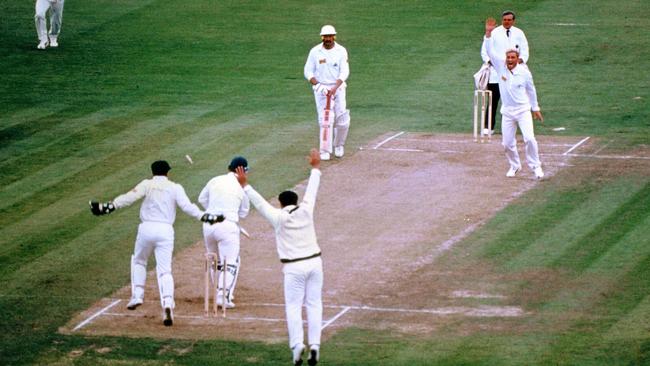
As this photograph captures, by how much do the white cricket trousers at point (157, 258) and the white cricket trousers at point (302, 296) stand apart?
7.79ft

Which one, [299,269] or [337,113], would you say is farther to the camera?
[337,113]

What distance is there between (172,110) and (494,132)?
726 centimetres

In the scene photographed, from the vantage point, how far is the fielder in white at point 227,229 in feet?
69.6

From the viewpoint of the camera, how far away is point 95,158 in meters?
30.2

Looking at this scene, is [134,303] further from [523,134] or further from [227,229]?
[523,134]

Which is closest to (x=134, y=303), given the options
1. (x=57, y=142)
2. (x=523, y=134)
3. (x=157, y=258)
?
(x=157, y=258)

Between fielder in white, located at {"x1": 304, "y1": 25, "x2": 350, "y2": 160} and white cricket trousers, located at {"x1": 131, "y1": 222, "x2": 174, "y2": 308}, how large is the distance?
28.4 ft

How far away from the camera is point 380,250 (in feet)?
78.5

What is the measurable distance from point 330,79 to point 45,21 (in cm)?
1305

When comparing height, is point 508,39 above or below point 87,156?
above

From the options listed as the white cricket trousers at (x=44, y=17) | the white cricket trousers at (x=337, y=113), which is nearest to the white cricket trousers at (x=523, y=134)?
the white cricket trousers at (x=337, y=113)

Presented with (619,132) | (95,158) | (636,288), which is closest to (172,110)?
(95,158)

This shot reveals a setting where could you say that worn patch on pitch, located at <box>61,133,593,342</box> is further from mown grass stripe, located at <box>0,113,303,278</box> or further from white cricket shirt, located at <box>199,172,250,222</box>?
mown grass stripe, located at <box>0,113,303,278</box>

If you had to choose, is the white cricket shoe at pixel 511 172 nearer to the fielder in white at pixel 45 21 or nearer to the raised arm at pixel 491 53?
the raised arm at pixel 491 53
